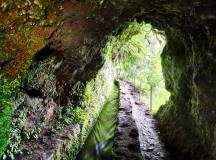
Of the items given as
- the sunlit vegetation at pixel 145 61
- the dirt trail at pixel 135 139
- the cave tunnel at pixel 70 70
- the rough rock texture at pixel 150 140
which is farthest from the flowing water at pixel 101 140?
the sunlit vegetation at pixel 145 61

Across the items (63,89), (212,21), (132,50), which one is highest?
(132,50)

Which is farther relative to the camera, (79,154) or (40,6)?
(79,154)

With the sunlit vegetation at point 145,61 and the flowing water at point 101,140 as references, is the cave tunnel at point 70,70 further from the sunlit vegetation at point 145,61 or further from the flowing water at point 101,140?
the sunlit vegetation at point 145,61

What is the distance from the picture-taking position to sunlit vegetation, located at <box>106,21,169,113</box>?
15.6 meters

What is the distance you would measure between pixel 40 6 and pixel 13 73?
1449 mm

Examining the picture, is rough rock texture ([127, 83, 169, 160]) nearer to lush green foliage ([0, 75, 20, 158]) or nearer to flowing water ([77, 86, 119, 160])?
flowing water ([77, 86, 119, 160])

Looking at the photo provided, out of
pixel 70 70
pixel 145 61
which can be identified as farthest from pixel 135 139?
pixel 145 61

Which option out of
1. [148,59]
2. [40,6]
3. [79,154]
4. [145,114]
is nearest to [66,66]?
[40,6]

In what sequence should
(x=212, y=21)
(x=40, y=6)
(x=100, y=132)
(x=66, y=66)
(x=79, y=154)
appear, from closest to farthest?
(x=40, y=6)
(x=212, y=21)
(x=66, y=66)
(x=79, y=154)
(x=100, y=132)

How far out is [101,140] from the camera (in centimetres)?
980

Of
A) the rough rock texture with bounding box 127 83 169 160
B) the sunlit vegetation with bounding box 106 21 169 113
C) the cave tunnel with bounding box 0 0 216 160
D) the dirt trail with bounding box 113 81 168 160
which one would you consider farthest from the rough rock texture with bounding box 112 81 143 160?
the sunlit vegetation with bounding box 106 21 169 113

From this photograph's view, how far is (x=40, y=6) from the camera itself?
5.43 metres

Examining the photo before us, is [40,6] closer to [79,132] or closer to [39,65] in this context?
[39,65]

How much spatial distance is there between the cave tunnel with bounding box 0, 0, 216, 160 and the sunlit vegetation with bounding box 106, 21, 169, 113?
581cm
